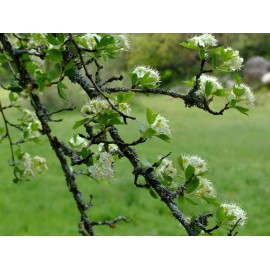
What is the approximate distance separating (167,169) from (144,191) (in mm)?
2504

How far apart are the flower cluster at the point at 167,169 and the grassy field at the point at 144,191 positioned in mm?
847

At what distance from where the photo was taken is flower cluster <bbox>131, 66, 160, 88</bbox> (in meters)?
0.69

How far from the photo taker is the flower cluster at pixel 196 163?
65cm

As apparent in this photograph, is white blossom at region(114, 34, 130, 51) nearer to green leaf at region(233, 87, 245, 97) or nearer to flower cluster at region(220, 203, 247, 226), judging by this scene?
green leaf at region(233, 87, 245, 97)

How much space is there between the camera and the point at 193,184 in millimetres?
624

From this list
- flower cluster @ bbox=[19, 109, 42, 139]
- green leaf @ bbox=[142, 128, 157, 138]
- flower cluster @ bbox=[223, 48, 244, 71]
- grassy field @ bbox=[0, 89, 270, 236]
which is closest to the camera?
green leaf @ bbox=[142, 128, 157, 138]

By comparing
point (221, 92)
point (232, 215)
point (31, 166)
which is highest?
point (221, 92)

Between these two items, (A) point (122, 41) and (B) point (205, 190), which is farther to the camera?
(A) point (122, 41)

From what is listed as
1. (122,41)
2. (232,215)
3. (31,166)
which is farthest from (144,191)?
(232,215)

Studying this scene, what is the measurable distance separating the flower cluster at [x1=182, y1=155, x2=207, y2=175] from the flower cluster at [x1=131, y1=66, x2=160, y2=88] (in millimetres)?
110

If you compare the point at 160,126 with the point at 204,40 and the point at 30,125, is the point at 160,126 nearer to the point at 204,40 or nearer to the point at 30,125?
the point at 204,40

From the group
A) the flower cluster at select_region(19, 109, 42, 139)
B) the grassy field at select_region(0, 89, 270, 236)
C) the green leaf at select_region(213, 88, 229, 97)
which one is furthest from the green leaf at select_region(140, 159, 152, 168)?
the grassy field at select_region(0, 89, 270, 236)

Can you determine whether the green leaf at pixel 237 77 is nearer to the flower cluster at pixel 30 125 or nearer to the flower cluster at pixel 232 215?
the flower cluster at pixel 232 215
